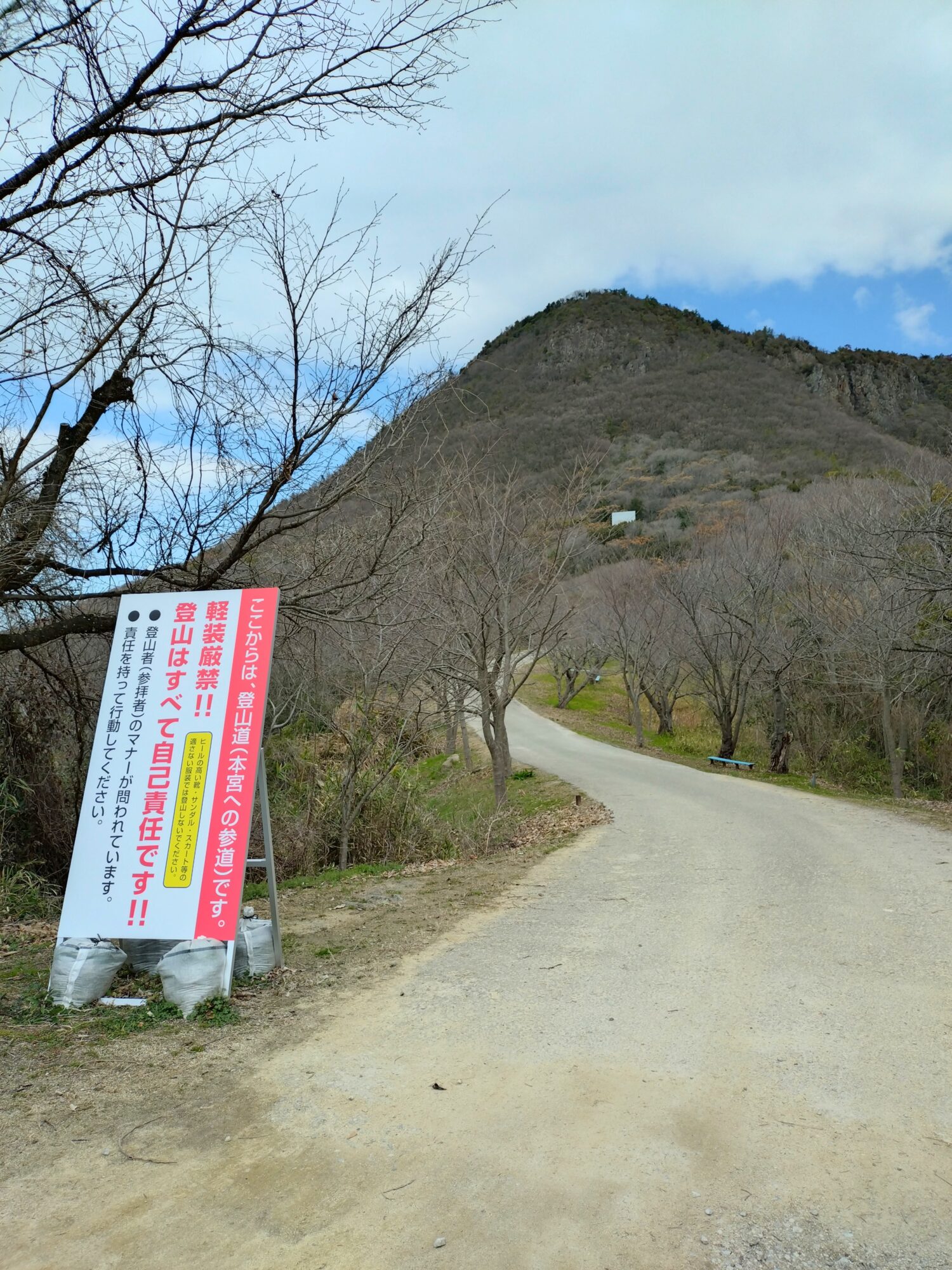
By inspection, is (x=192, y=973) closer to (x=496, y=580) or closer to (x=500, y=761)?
(x=496, y=580)

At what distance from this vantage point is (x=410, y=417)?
5.83 m

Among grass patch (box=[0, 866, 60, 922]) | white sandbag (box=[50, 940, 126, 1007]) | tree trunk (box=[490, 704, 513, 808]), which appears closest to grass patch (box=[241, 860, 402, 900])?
grass patch (box=[0, 866, 60, 922])

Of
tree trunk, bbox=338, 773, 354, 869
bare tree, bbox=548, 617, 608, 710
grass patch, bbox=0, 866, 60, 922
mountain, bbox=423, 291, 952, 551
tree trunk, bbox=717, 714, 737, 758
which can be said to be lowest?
grass patch, bbox=0, 866, 60, 922

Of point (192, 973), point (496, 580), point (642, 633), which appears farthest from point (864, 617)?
point (192, 973)

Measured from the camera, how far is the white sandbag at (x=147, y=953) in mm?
5285

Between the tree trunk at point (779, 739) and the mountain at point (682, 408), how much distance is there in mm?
6838

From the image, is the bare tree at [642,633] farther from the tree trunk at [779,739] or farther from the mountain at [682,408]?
the tree trunk at [779,739]

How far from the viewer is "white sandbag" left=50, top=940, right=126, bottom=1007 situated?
15.9 feet

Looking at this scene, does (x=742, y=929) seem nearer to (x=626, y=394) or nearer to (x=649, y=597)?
(x=649, y=597)

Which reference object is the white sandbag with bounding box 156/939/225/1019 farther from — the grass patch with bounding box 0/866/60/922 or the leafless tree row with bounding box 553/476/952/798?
the leafless tree row with bounding box 553/476/952/798

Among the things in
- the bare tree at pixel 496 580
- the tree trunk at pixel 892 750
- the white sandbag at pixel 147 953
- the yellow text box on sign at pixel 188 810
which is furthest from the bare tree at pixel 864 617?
the white sandbag at pixel 147 953

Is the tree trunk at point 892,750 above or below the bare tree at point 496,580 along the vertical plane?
below

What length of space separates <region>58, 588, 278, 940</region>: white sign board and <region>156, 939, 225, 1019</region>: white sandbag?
0.21 ft

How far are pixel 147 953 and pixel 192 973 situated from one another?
69cm
